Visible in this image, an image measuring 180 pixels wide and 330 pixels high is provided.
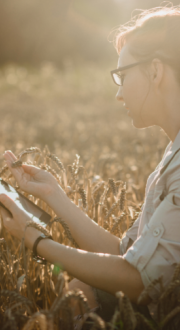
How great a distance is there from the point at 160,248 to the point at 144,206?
1.00ft

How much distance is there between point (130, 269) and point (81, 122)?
5280 millimetres

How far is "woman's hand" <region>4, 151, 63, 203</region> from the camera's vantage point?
6.02 ft

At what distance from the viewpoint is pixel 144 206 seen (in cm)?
157

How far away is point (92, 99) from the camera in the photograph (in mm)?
9547

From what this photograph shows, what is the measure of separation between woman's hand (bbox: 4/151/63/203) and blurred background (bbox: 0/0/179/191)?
2.82 ft

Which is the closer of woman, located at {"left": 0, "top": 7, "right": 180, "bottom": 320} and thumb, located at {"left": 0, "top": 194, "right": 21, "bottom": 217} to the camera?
woman, located at {"left": 0, "top": 7, "right": 180, "bottom": 320}

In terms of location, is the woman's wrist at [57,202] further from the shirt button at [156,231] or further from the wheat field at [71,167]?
the shirt button at [156,231]

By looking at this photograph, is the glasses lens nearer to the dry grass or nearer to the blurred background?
the blurred background

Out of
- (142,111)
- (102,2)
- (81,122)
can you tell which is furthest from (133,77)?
(102,2)

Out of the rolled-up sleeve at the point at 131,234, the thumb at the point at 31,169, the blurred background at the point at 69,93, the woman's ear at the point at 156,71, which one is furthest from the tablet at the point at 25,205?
the blurred background at the point at 69,93

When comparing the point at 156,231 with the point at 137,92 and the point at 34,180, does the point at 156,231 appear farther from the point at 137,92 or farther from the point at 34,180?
the point at 34,180

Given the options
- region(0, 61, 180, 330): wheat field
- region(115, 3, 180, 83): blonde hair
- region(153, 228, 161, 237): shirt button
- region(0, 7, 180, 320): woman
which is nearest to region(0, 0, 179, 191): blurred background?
region(0, 61, 180, 330): wheat field

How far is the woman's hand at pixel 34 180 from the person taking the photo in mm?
1834

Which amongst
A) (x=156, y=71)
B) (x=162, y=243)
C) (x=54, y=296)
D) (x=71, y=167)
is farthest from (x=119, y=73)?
(x=54, y=296)
